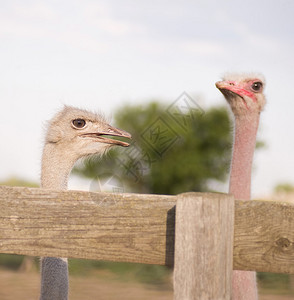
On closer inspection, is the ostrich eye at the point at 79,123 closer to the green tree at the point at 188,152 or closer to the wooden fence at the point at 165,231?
the wooden fence at the point at 165,231

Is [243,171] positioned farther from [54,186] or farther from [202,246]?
[202,246]

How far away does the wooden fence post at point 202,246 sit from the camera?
2201 millimetres

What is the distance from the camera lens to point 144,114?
24578 millimetres

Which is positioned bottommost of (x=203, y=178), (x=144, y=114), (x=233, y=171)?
(x=233, y=171)

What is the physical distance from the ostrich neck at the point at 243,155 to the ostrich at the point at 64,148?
84cm

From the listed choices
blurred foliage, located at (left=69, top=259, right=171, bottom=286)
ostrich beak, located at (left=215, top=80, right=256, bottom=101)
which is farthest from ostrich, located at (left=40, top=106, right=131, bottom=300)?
blurred foliage, located at (left=69, top=259, right=171, bottom=286)

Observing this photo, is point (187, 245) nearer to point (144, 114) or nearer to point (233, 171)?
point (233, 171)

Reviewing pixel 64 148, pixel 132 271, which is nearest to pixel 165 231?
pixel 64 148

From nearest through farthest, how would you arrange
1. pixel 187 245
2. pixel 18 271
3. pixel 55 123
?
1. pixel 187 245
2. pixel 55 123
3. pixel 18 271

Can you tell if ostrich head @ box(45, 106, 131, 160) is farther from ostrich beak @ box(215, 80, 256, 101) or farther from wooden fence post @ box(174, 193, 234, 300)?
wooden fence post @ box(174, 193, 234, 300)

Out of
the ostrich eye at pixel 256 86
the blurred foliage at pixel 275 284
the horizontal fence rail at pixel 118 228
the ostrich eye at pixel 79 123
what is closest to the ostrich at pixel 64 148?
the ostrich eye at pixel 79 123

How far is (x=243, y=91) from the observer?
5.05 meters

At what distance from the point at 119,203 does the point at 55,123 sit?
1.83 metres

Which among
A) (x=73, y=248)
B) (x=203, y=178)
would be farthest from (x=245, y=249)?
(x=203, y=178)
